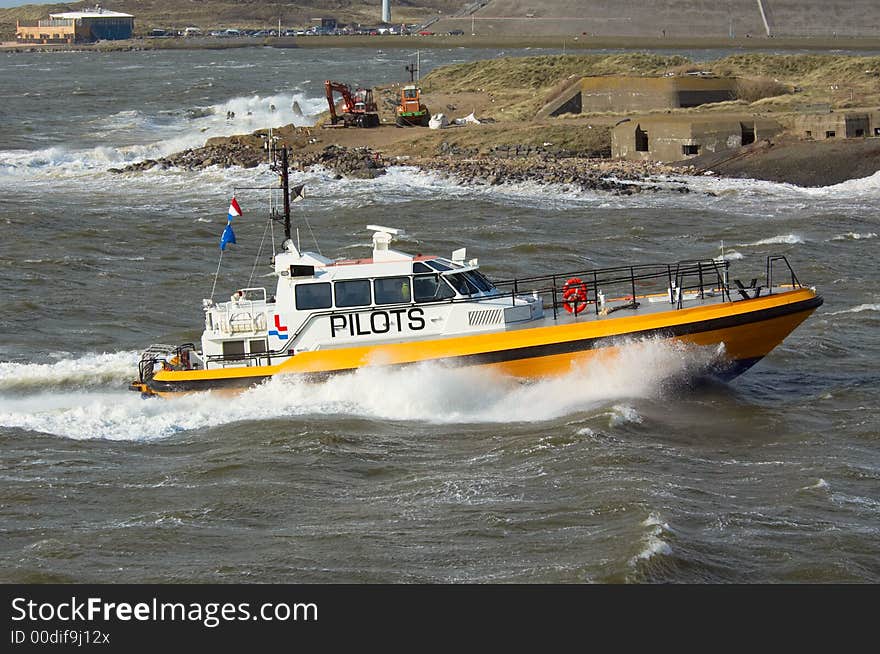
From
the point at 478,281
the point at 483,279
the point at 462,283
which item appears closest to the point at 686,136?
the point at 483,279

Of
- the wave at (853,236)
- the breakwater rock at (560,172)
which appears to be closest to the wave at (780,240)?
the wave at (853,236)

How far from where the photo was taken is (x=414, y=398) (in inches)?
761

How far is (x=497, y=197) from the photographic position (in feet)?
136

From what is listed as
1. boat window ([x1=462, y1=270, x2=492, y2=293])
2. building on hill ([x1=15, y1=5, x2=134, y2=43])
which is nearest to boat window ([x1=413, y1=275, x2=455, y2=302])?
boat window ([x1=462, y1=270, x2=492, y2=293])

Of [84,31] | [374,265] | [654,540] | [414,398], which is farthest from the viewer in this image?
[84,31]

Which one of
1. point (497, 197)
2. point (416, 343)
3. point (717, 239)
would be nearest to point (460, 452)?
point (416, 343)

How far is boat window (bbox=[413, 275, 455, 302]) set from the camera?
1966 centimetres

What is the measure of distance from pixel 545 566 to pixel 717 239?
21.4 m

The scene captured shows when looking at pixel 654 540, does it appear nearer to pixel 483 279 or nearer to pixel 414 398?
pixel 414 398

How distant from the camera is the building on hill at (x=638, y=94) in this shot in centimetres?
5509

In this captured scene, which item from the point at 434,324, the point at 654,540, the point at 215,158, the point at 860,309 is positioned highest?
the point at 215,158

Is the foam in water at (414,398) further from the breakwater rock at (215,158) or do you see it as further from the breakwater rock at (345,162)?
the breakwater rock at (215,158)

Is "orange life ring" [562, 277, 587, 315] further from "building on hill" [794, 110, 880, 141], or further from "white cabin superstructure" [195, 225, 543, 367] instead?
"building on hill" [794, 110, 880, 141]

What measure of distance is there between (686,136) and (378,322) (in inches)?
1169
